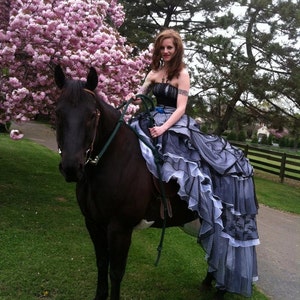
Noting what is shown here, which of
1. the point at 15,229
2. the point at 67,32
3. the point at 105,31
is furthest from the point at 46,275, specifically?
the point at 105,31

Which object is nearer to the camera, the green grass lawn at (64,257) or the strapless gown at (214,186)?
the strapless gown at (214,186)

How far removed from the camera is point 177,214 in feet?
11.1

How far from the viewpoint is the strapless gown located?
3.07m

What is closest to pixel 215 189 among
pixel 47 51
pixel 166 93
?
pixel 166 93

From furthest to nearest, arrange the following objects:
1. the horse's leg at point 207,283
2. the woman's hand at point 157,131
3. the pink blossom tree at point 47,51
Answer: the pink blossom tree at point 47,51, the horse's leg at point 207,283, the woman's hand at point 157,131

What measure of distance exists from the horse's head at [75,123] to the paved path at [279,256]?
125 inches

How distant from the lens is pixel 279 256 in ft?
19.1

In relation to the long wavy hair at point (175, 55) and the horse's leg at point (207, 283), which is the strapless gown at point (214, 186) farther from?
the horse's leg at point (207, 283)

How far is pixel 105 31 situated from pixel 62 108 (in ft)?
13.2

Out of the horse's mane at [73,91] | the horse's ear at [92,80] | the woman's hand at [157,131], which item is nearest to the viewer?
the horse's mane at [73,91]

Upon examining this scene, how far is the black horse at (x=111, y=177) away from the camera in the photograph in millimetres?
2498

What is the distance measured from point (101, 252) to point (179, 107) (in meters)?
1.49

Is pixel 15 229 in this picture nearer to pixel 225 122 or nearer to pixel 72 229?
pixel 72 229

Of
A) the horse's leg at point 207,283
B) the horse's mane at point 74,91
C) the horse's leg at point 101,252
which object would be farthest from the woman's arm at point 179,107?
the horse's leg at point 207,283
